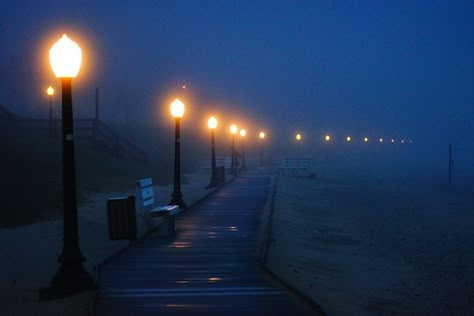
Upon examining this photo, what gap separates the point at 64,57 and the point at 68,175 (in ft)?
5.30

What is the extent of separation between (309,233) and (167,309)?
11313mm

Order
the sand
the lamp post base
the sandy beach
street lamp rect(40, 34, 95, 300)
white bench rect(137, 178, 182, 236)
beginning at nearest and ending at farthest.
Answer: the sand
the lamp post base
street lamp rect(40, 34, 95, 300)
the sandy beach
white bench rect(137, 178, 182, 236)

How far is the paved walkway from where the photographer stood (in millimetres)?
8125

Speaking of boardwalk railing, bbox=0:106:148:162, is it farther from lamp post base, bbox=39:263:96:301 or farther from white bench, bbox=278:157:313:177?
lamp post base, bbox=39:263:96:301

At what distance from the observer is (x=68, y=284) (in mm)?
9242

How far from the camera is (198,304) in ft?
27.1

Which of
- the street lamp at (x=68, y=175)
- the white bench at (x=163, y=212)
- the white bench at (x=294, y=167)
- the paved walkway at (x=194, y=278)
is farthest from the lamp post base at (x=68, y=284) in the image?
the white bench at (x=294, y=167)

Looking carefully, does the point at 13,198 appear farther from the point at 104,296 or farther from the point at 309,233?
the point at 104,296

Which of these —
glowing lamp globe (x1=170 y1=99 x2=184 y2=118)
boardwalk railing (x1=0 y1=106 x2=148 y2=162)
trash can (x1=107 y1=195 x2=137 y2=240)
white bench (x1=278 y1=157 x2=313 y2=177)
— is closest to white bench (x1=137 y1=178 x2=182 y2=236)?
trash can (x1=107 y1=195 x2=137 y2=240)

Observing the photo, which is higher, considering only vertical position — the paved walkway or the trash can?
the trash can

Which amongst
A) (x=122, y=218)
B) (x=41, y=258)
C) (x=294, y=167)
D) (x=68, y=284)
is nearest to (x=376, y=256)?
(x=122, y=218)

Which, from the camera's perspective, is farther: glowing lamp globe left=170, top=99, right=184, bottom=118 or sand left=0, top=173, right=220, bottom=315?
glowing lamp globe left=170, top=99, right=184, bottom=118

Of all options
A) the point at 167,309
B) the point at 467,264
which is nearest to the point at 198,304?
the point at 167,309

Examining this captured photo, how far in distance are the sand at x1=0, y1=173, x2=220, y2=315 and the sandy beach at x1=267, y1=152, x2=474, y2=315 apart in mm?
3056
